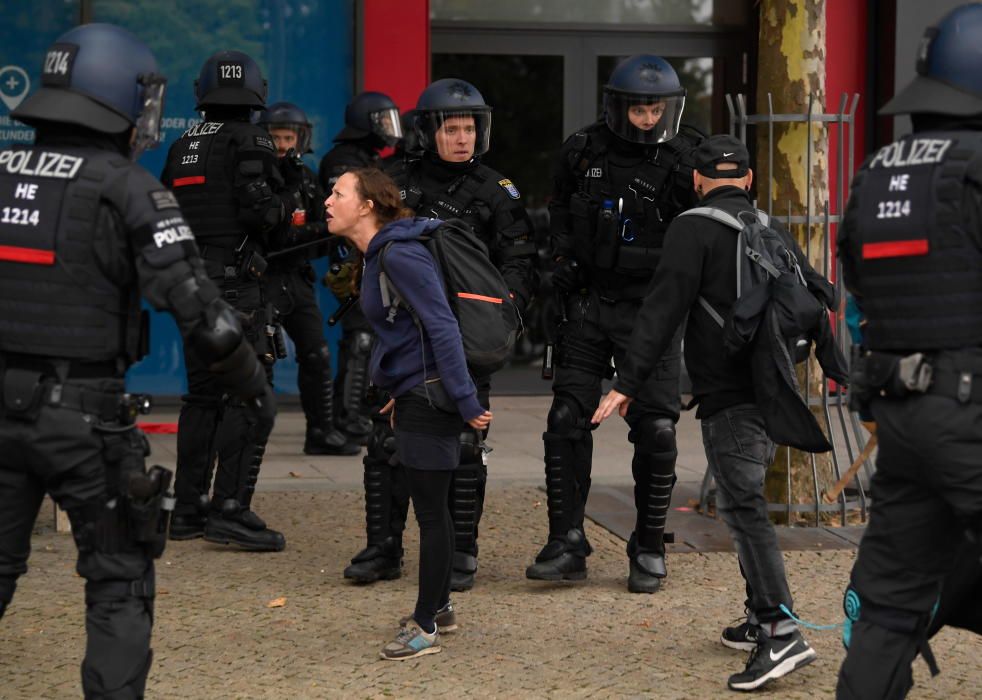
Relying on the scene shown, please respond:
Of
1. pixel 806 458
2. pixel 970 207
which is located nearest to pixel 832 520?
pixel 806 458

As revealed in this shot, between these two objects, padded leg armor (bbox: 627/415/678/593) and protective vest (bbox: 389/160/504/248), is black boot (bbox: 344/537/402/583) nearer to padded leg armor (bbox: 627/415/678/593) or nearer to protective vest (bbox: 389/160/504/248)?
padded leg armor (bbox: 627/415/678/593)

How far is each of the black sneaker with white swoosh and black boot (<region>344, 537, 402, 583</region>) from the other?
1792 mm

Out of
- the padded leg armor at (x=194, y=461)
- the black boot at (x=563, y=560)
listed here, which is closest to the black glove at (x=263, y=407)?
the black boot at (x=563, y=560)

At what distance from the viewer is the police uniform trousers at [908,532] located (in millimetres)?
3914

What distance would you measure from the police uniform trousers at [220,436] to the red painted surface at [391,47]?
162 inches

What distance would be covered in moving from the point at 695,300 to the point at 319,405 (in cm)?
443

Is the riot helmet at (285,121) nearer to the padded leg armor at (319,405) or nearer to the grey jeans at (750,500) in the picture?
the padded leg armor at (319,405)

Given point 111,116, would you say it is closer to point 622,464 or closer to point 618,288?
point 618,288

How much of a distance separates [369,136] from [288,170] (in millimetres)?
1202

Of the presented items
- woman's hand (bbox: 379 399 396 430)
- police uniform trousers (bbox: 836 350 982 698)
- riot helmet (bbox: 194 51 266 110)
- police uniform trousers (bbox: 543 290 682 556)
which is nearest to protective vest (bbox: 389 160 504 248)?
police uniform trousers (bbox: 543 290 682 556)

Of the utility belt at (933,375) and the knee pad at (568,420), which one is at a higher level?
the utility belt at (933,375)

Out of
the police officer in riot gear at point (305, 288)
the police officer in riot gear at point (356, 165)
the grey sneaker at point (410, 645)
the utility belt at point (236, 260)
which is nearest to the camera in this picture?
the grey sneaker at point (410, 645)

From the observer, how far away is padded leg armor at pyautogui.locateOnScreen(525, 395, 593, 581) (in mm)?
6492

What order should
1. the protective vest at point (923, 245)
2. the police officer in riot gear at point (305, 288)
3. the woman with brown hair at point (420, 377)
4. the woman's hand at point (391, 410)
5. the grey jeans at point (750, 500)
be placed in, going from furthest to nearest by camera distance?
the police officer in riot gear at point (305, 288), the woman's hand at point (391, 410), the woman with brown hair at point (420, 377), the grey jeans at point (750, 500), the protective vest at point (923, 245)
